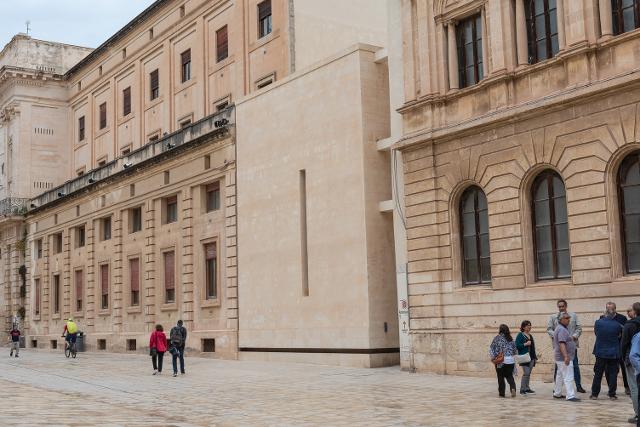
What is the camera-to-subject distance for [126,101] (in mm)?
43250

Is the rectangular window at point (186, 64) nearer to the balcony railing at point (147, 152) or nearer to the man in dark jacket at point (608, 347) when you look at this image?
the balcony railing at point (147, 152)

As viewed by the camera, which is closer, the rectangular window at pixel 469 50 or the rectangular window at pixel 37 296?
the rectangular window at pixel 469 50

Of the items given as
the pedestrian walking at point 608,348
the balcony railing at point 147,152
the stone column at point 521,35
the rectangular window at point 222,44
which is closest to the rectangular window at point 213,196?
the balcony railing at point 147,152

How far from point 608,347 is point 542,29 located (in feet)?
26.5

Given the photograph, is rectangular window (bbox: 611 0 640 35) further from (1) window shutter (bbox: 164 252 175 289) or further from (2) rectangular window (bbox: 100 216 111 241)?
(2) rectangular window (bbox: 100 216 111 241)

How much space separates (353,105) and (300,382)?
869 cm

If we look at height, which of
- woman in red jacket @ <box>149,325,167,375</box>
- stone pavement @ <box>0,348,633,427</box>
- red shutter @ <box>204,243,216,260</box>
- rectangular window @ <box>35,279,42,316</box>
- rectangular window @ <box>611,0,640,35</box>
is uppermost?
rectangular window @ <box>611,0,640,35</box>

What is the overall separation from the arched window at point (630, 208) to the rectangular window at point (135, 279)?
81.0 feet

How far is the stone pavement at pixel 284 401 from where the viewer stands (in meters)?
13.1

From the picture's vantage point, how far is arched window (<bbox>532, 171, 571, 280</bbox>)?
60.3 ft

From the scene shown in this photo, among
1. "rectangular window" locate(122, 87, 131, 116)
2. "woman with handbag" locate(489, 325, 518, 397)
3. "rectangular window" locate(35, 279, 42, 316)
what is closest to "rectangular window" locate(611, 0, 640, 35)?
"woman with handbag" locate(489, 325, 518, 397)

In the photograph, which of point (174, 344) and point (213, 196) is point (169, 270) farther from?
point (174, 344)

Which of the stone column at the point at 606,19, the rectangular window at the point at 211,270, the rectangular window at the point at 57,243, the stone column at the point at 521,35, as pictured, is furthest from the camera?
the rectangular window at the point at 57,243

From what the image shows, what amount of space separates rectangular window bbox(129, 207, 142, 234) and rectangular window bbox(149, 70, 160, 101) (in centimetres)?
591
